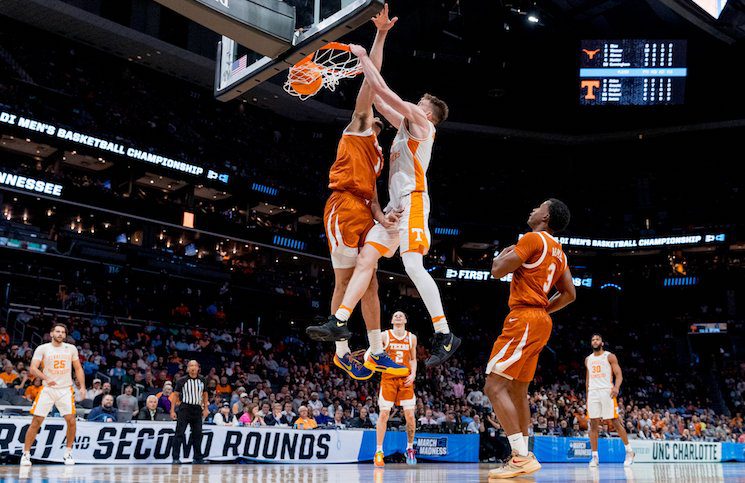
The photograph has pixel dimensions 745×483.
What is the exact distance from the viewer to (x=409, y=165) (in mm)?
6105

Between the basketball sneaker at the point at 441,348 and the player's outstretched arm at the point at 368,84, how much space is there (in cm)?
190

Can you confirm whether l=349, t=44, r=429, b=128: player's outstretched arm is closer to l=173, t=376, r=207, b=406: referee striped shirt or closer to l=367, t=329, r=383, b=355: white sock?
l=367, t=329, r=383, b=355: white sock

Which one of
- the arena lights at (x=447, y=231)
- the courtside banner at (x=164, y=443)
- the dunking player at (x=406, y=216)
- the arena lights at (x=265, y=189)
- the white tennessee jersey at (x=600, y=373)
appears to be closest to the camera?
the dunking player at (x=406, y=216)

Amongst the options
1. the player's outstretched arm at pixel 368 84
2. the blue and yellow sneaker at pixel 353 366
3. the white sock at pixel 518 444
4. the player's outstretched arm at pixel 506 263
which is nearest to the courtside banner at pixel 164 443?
the blue and yellow sneaker at pixel 353 366

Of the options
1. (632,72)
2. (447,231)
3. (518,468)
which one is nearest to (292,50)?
(518,468)

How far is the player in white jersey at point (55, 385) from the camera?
1030 cm

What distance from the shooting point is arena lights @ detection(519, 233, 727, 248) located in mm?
35000

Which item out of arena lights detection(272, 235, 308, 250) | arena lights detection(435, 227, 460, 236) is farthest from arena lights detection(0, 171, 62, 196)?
arena lights detection(435, 227, 460, 236)

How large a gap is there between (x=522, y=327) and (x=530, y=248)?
668mm

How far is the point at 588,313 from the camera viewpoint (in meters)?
39.3

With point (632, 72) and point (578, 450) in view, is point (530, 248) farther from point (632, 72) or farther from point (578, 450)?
point (632, 72)

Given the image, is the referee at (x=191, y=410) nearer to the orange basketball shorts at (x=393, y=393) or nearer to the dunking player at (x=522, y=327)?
the orange basketball shorts at (x=393, y=393)

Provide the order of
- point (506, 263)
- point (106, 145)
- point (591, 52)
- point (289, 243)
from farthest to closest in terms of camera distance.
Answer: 1. point (289, 243)
2. point (591, 52)
3. point (106, 145)
4. point (506, 263)

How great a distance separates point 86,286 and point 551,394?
1583 centimetres
